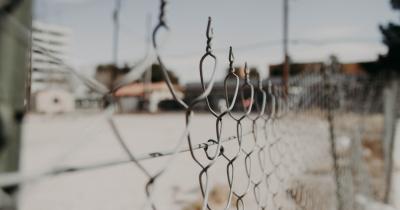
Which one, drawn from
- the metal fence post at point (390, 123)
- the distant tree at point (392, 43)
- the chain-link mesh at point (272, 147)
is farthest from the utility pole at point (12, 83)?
the distant tree at point (392, 43)

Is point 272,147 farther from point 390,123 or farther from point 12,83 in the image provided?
point 12,83

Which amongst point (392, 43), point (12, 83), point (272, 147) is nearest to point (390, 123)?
point (272, 147)

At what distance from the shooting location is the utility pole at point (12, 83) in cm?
33

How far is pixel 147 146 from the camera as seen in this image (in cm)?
A: 1235

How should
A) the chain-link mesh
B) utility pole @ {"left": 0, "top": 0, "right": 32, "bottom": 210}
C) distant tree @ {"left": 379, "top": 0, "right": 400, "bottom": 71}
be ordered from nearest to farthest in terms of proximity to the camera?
utility pole @ {"left": 0, "top": 0, "right": 32, "bottom": 210}
the chain-link mesh
distant tree @ {"left": 379, "top": 0, "right": 400, "bottom": 71}

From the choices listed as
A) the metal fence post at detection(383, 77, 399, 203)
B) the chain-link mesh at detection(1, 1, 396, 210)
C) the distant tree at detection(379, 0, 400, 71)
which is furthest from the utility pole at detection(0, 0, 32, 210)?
the distant tree at detection(379, 0, 400, 71)

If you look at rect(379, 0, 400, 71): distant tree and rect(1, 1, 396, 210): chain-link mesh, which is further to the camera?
rect(379, 0, 400, 71): distant tree

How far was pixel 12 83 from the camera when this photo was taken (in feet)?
1.21

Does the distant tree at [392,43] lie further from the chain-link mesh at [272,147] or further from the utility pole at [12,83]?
the utility pole at [12,83]

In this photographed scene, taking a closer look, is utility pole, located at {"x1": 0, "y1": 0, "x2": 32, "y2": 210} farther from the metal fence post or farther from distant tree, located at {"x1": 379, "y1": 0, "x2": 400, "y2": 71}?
distant tree, located at {"x1": 379, "y1": 0, "x2": 400, "y2": 71}

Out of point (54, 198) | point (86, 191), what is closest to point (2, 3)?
point (54, 198)

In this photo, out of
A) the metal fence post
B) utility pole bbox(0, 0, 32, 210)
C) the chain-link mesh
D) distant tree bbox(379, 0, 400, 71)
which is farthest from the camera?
distant tree bbox(379, 0, 400, 71)

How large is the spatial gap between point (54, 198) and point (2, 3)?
5.51 meters

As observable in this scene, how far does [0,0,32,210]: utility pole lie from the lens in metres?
0.33
